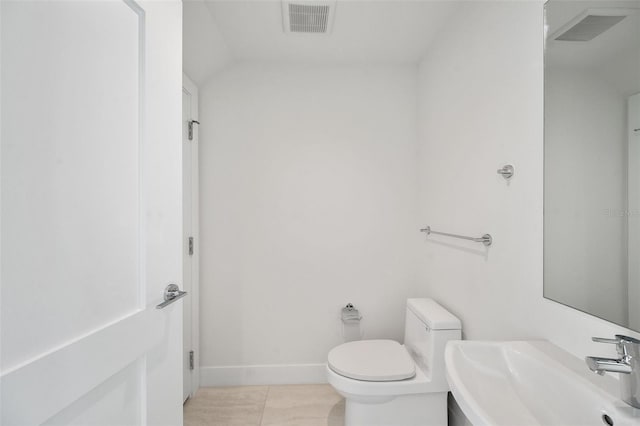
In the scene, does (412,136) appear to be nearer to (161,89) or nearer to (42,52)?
(161,89)

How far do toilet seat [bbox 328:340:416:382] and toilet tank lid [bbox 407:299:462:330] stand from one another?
0.82 ft

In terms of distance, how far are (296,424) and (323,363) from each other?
498 mm

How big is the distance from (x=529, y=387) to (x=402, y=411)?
87 centimetres

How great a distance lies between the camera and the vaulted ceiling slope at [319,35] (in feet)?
5.39

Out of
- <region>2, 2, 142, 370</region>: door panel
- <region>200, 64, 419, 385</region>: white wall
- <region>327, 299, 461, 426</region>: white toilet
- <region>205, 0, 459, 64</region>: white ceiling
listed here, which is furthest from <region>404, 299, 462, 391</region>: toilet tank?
<region>205, 0, 459, 64</region>: white ceiling

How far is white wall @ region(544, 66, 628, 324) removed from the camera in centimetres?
81

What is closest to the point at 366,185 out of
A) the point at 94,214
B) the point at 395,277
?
the point at 395,277

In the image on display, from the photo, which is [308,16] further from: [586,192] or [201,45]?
[586,192]

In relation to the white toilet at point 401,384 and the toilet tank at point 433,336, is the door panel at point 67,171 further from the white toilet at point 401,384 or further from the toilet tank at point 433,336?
the toilet tank at point 433,336

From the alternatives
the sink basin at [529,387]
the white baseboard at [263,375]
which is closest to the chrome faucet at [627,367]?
the sink basin at [529,387]

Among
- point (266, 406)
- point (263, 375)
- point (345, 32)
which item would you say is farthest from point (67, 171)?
point (263, 375)

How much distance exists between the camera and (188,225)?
2.01m

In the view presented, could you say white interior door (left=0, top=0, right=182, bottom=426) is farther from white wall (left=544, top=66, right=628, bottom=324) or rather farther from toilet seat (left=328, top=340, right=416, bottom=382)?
white wall (left=544, top=66, right=628, bottom=324)

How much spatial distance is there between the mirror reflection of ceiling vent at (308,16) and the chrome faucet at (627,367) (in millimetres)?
1796
